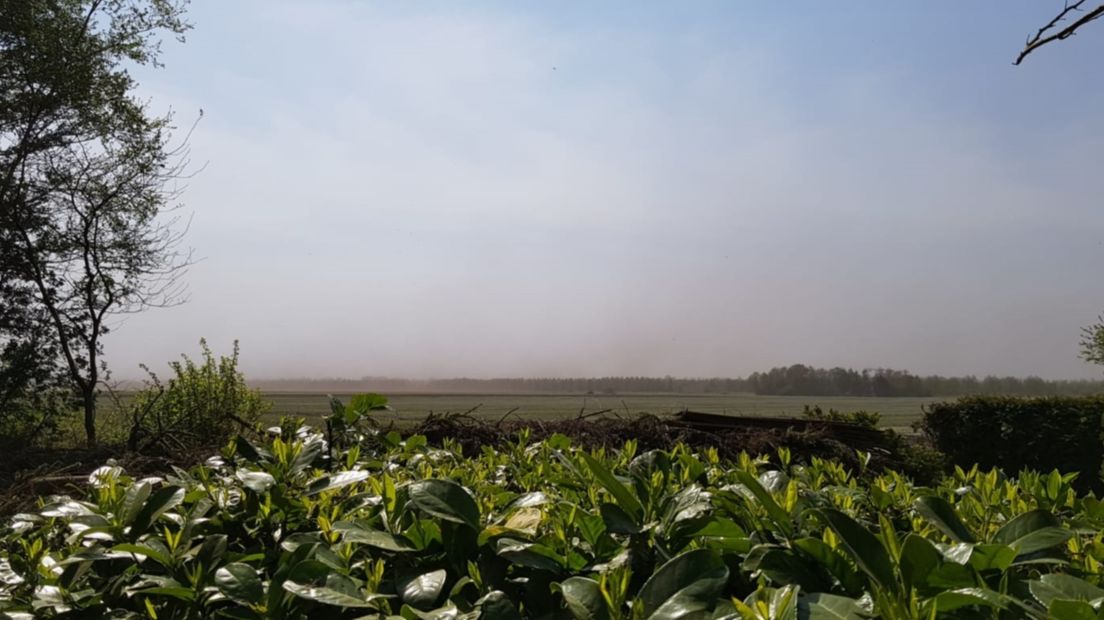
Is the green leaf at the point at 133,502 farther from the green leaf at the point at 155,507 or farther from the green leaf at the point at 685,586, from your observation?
the green leaf at the point at 685,586

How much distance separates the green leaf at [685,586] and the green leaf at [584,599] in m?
0.05

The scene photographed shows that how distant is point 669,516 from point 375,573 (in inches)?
17.4

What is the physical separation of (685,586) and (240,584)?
65cm

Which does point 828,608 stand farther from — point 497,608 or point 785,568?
point 497,608

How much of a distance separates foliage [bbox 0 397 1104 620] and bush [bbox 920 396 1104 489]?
1113 cm

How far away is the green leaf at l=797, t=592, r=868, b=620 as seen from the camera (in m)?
0.82

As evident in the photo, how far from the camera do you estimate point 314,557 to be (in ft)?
3.50

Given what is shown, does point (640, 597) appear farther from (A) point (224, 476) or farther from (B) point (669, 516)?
(A) point (224, 476)

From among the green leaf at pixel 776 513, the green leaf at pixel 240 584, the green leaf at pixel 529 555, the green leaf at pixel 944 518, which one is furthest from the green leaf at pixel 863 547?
the green leaf at pixel 240 584

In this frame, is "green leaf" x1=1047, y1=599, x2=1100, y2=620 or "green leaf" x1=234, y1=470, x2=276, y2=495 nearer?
"green leaf" x1=1047, y1=599, x2=1100, y2=620

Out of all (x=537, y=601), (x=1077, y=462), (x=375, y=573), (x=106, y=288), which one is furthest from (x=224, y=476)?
(x=106, y=288)

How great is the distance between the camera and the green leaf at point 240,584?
41.1 inches

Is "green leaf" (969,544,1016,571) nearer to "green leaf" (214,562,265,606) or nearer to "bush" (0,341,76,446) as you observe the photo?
"green leaf" (214,562,265,606)

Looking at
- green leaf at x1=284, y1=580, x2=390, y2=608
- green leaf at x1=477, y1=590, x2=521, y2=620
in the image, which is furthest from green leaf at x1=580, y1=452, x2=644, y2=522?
green leaf at x1=284, y1=580, x2=390, y2=608
